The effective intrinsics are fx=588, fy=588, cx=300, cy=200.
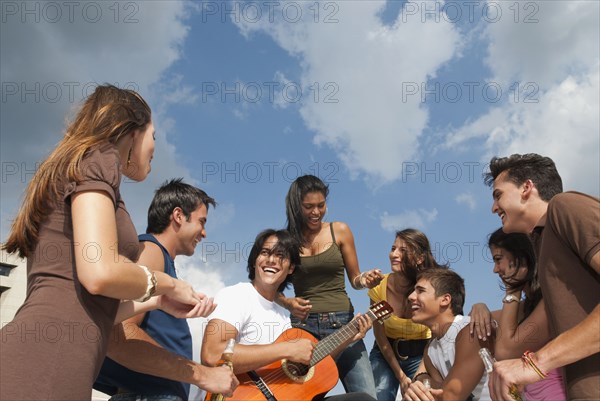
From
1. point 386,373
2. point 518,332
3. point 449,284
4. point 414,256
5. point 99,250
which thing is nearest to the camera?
point 99,250

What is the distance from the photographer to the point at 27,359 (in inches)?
80.7

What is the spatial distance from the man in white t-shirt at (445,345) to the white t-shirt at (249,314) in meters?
1.32

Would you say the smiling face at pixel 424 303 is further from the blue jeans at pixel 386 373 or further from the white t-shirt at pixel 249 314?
the white t-shirt at pixel 249 314

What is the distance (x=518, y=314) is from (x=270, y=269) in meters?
2.30

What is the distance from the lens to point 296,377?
17.1 ft

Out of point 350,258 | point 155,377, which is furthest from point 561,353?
point 350,258

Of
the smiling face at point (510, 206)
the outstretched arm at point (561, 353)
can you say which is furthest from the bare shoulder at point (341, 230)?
the outstretched arm at point (561, 353)

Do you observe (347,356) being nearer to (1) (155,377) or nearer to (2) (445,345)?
(2) (445,345)

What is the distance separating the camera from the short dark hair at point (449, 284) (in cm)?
586

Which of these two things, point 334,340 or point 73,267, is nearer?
point 73,267

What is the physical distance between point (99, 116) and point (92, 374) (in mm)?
1054

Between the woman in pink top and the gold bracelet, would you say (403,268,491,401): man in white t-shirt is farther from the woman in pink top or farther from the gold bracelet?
the gold bracelet

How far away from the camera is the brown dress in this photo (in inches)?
80.0

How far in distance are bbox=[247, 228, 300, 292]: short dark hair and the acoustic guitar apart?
677mm
